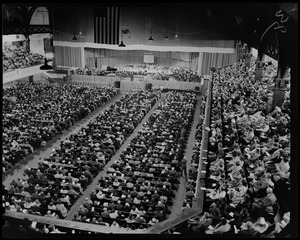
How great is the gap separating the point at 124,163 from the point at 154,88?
2148cm

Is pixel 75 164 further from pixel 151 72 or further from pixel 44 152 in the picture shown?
pixel 151 72

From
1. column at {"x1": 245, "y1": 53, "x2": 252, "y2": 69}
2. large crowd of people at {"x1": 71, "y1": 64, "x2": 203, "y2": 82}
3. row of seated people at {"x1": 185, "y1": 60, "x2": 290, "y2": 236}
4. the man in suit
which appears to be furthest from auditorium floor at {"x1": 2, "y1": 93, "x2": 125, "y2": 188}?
column at {"x1": 245, "y1": 53, "x2": 252, "y2": 69}

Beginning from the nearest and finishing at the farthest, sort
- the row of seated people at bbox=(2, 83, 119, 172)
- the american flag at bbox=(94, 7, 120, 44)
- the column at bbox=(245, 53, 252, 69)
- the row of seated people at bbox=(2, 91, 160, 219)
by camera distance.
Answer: the row of seated people at bbox=(2, 91, 160, 219) < the row of seated people at bbox=(2, 83, 119, 172) < the column at bbox=(245, 53, 252, 69) < the american flag at bbox=(94, 7, 120, 44)

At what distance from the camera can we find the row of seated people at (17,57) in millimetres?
34353

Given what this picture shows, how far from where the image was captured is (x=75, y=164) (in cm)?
1509

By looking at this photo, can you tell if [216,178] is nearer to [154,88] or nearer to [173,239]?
[173,239]

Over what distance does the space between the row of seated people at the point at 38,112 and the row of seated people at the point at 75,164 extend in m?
1.60

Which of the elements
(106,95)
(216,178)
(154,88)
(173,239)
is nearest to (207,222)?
(216,178)

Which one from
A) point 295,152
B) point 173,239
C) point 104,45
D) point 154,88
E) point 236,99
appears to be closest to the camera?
point 173,239

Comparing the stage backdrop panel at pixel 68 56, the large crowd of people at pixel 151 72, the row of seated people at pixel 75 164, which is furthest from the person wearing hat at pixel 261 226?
the stage backdrop panel at pixel 68 56

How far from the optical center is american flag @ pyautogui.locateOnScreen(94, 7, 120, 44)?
39.0 m

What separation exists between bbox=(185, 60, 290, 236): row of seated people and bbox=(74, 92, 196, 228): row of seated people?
1763 mm

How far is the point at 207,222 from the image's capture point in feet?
30.5

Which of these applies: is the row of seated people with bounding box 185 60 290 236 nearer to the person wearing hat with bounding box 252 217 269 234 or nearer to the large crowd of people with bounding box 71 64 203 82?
the person wearing hat with bounding box 252 217 269 234
